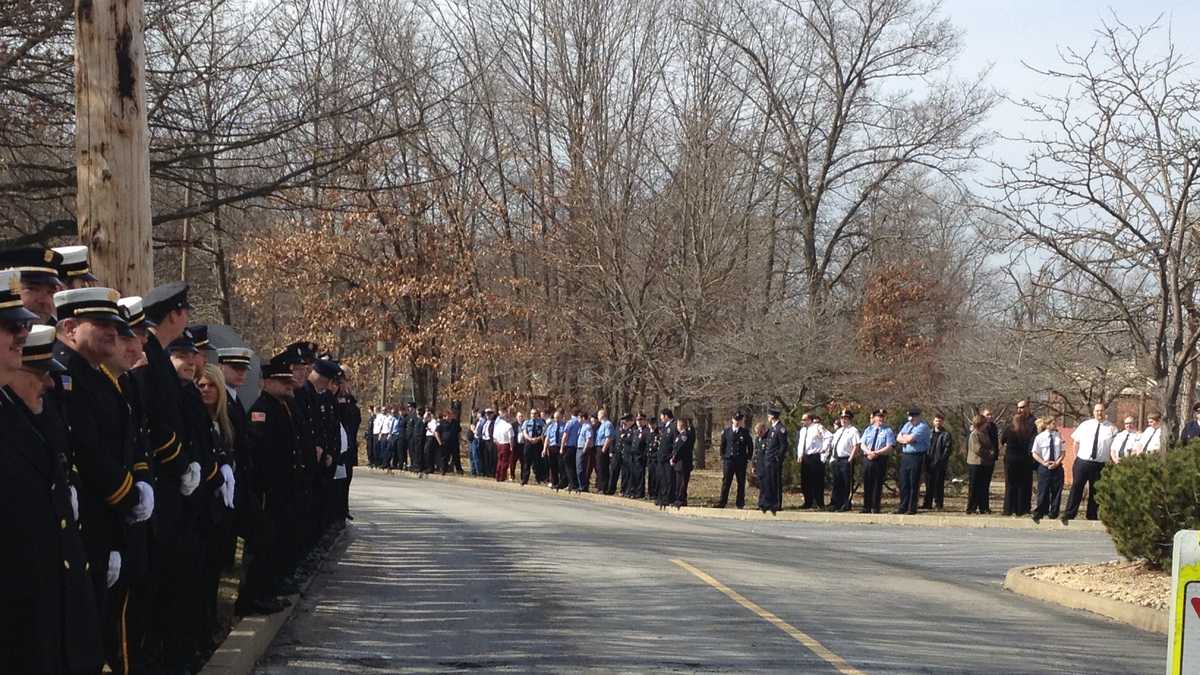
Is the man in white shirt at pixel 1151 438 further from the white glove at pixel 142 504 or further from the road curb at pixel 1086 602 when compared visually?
the white glove at pixel 142 504

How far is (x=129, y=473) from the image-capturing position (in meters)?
6.25

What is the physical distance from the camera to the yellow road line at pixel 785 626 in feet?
29.7

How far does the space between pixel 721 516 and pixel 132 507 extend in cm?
2153

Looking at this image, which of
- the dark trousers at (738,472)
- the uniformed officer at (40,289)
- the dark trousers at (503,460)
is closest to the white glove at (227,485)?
the uniformed officer at (40,289)

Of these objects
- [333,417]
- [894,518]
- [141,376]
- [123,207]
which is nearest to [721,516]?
[894,518]

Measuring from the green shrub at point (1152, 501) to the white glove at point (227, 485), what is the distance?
8.79 m

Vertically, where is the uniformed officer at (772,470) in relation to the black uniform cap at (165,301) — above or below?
below

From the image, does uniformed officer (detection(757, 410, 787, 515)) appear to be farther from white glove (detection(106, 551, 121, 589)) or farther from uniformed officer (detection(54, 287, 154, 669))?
white glove (detection(106, 551, 121, 589))

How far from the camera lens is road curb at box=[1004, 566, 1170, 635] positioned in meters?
12.1

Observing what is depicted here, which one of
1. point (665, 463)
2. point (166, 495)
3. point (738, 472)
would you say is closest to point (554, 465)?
point (665, 463)

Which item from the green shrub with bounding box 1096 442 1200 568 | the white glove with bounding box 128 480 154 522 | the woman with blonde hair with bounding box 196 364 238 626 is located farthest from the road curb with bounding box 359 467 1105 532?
the white glove with bounding box 128 480 154 522

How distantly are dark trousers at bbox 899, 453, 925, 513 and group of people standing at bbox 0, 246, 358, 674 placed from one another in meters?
15.8

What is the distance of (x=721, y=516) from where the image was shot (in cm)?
2717

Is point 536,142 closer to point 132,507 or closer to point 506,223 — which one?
point 506,223
